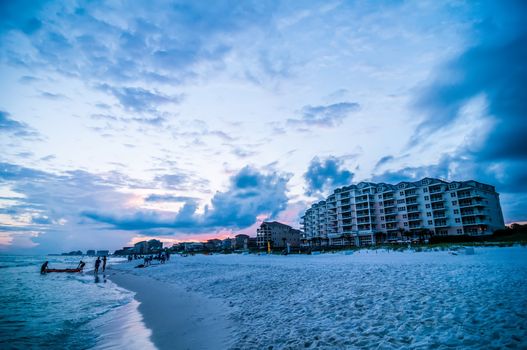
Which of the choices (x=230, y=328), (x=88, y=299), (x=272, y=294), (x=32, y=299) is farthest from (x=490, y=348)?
(x=32, y=299)

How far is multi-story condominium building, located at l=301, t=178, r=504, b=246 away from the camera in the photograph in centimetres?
6931

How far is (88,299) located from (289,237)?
13613 centimetres

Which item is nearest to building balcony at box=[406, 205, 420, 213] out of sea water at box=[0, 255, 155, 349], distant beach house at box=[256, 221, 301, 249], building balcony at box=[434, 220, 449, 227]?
building balcony at box=[434, 220, 449, 227]

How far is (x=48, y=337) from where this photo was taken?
905 centimetres

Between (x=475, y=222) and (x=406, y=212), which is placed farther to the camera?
(x=406, y=212)

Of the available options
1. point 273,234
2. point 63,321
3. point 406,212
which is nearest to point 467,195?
point 406,212

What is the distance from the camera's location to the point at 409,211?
80250 mm

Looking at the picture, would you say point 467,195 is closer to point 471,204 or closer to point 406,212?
point 471,204

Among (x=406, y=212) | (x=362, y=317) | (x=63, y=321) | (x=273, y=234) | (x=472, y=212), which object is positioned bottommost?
(x=63, y=321)

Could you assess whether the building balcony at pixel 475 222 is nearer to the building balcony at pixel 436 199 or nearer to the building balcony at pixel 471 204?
the building balcony at pixel 471 204

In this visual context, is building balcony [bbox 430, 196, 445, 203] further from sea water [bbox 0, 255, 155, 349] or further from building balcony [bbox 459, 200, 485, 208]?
sea water [bbox 0, 255, 155, 349]

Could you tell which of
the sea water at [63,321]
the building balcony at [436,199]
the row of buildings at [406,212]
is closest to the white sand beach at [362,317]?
the sea water at [63,321]

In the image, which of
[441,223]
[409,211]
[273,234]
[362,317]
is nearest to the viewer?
[362,317]

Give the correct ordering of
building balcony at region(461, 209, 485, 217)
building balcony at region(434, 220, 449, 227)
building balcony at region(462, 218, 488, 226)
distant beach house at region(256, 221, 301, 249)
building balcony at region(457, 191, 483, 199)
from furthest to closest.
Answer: distant beach house at region(256, 221, 301, 249) < building balcony at region(434, 220, 449, 227) < building balcony at region(457, 191, 483, 199) < building balcony at region(461, 209, 485, 217) < building balcony at region(462, 218, 488, 226)
